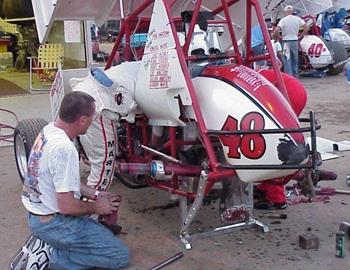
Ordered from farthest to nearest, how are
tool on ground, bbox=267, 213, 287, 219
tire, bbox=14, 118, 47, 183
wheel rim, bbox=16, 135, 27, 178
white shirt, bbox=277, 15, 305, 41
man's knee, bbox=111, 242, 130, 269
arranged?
white shirt, bbox=277, 15, 305, 41 → wheel rim, bbox=16, 135, 27, 178 → tire, bbox=14, 118, 47, 183 → tool on ground, bbox=267, 213, 287, 219 → man's knee, bbox=111, 242, 130, 269

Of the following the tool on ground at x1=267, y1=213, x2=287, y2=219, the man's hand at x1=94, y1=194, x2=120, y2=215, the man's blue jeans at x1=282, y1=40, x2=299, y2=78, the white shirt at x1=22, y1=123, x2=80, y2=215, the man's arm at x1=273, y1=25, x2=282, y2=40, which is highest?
the man's arm at x1=273, y1=25, x2=282, y2=40

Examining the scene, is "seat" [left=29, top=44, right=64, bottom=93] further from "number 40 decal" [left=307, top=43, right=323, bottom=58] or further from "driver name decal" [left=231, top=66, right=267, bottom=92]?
"driver name decal" [left=231, top=66, right=267, bottom=92]

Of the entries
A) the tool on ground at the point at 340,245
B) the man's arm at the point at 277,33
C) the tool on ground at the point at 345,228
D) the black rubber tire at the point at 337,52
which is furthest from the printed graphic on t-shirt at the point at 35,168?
the black rubber tire at the point at 337,52

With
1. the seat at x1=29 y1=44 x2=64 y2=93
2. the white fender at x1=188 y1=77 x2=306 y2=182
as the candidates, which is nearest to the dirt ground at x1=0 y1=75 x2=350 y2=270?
the white fender at x1=188 y1=77 x2=306 y2=182

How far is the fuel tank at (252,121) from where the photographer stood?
3703 mm

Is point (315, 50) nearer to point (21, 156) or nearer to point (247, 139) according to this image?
point (21, 156)

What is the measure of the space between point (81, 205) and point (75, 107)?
23.6 inches

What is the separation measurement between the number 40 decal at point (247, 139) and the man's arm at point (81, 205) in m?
0.84

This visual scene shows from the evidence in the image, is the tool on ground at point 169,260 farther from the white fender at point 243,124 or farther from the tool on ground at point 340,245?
the tool on ground at point 340,245

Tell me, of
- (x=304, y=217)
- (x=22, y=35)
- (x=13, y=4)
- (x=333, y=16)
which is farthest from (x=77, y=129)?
(x=333, y=16)

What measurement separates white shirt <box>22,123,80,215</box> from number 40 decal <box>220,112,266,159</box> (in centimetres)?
95

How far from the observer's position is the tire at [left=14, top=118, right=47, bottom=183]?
18.6ft

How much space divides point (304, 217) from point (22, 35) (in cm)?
Result: 1420

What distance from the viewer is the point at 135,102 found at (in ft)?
14.7
